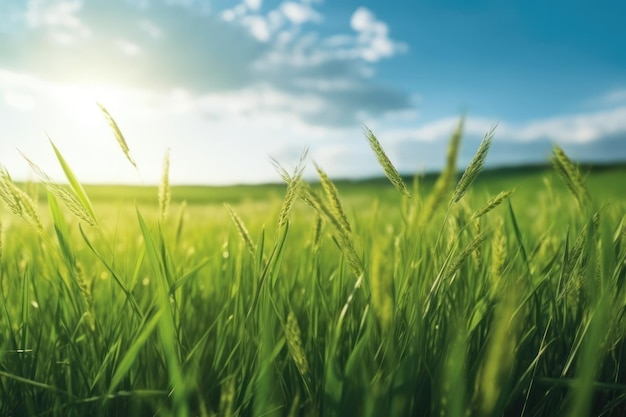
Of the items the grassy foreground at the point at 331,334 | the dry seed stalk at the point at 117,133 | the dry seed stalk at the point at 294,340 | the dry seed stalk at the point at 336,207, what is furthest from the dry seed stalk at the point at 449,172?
the dry seed stalk at the point at 117,133

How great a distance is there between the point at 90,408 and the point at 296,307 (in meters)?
0.61

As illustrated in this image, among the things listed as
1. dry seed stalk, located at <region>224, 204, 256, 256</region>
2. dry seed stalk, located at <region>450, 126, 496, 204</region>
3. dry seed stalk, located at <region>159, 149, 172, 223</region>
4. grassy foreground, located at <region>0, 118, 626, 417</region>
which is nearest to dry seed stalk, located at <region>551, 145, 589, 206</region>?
grassy foreground, located at <region>0, 118, 626, 417</region>

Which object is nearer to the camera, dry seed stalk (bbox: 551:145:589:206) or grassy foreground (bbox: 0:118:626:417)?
grassy foreground (bbox: 0:118:626:417)

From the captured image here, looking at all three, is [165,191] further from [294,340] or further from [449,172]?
[449,172]

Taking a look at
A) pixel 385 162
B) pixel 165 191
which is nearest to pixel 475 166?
pixel 385 162

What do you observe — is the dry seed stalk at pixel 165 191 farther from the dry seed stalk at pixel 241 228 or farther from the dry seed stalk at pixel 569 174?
the dry seed stalk at pixel 569 174

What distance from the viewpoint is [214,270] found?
1.86m

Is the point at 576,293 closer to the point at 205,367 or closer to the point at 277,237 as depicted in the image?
the point at 277,237

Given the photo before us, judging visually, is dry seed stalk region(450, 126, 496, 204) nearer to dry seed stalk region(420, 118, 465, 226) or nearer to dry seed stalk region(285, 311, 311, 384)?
dry seed stalk region(420, 118, 465, 226)

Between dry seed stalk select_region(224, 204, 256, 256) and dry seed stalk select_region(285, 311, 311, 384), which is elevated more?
dry seed stalk select_region(224, 204, 256, 256)

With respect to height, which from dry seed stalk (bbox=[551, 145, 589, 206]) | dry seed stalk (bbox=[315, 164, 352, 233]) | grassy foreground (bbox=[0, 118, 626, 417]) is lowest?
grassy foreground (bbox=[0, 118, 626, 417])

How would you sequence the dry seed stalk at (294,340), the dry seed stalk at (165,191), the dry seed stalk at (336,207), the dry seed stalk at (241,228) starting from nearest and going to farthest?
1. the dry seed stalk at (294,340)
2. the dry seed stalk at (336,207)
3. the dry seed stalk at (241,228)
4. the dry seed stalk at (165,191)

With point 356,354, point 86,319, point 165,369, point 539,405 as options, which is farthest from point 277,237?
point 539,405

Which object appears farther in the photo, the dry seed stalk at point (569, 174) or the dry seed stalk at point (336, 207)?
the dry seed stalk at point (569, 174)
